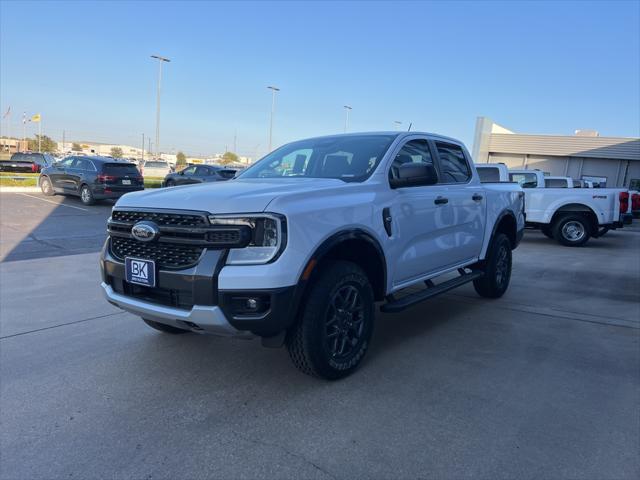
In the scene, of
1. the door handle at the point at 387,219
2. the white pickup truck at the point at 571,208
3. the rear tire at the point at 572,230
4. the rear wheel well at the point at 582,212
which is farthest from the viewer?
the rear tire at the point at 572,230

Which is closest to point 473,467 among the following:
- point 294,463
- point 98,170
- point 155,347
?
point 294,463

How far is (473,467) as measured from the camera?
8.29 feet

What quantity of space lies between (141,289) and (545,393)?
2.97 meters

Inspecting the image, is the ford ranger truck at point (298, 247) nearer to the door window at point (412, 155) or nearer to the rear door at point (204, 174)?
the door window at point (412, 155)

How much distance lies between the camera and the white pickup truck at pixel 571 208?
12359 mm


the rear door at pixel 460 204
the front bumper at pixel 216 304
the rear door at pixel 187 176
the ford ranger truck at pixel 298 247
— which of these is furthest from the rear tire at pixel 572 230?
the rear door at pixel 187 176

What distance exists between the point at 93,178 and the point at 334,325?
Answer: 1491cm

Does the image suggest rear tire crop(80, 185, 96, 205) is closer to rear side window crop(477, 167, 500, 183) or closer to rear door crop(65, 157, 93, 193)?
rear door crop(65, 157, 93, 193)

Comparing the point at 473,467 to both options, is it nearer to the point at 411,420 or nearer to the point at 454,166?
the point at 411,420

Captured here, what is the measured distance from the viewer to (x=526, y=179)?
46.5 feet

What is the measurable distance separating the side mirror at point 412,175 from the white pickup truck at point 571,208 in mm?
8676

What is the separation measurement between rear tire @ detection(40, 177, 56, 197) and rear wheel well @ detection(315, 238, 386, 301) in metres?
16.9

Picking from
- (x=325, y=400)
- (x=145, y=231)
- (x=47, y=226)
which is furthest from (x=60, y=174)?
(x=325, y=400)

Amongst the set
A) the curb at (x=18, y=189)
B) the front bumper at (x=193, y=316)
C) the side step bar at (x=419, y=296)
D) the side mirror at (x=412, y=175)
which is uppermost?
the side mirror at (x=412, y=175)
